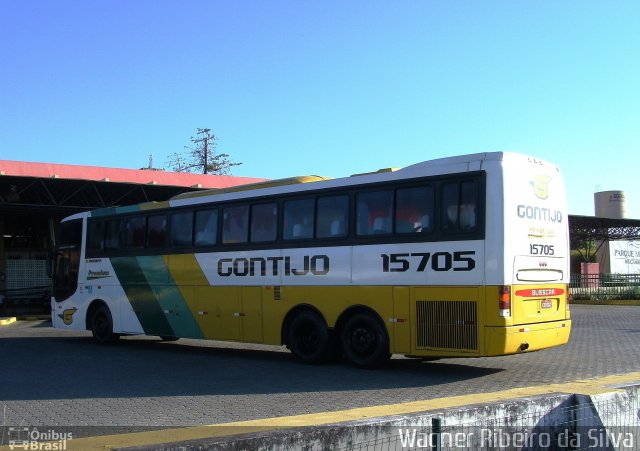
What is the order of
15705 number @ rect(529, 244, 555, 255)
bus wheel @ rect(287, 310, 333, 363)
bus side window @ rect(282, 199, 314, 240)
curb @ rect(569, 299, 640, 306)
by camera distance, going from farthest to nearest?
1. curb @ rect(569, 299, 640, 306)
2. bus side window @ rect(282, 199, 314, 240)
3. bus wheel @ rect(287, 310, 333, 363)
4. 15705 number @ rect(529, 244, 555, 255)

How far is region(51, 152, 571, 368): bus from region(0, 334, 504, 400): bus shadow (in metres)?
0.53

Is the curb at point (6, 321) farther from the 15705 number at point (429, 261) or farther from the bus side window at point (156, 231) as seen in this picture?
the 15705 number at point (429, 261)

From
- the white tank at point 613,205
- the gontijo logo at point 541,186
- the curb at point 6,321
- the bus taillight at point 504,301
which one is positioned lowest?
the curb at point 6,321

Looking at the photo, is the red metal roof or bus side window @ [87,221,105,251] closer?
bus side window @ [87,221,105,251]

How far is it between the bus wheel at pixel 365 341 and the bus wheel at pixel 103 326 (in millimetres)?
7549

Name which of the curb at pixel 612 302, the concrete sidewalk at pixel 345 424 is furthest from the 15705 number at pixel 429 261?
the curb at pixel 612 302

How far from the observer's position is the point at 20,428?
7.18m

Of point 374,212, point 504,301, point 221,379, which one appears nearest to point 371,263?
point 374,212

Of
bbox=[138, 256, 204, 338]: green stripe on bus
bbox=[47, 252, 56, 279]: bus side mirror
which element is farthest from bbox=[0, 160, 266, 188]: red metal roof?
bbox=[138, 256, 204, 338]: green stripe on bus

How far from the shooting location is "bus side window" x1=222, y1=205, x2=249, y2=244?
13.6 meters

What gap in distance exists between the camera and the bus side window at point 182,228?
48.4 ft

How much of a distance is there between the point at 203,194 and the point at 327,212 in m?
3.69

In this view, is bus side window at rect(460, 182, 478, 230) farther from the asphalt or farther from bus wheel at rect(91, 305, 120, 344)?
bus wheel at rect(91, 305, 120, 344)

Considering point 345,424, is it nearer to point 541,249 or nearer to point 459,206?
point 459,206
